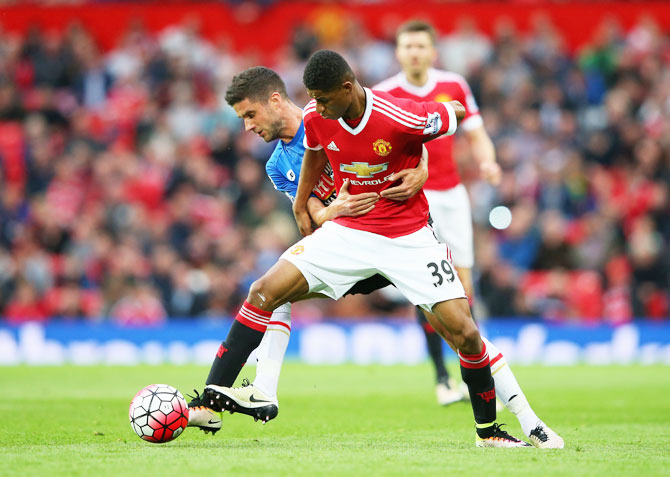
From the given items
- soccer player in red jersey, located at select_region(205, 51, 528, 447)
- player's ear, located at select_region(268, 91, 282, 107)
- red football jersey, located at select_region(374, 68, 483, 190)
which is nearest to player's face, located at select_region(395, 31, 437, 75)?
red football jersey, located at select_region(374, 68, 483, 190)

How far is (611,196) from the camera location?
16.9 metres

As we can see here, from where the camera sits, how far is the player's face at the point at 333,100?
5.93 meters

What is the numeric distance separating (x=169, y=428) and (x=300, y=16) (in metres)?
15.5

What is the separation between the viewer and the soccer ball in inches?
237

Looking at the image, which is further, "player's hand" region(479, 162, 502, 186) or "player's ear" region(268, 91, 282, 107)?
"player's hand" region(479, 162, 502, 186)

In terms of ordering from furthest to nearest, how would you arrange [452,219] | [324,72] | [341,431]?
[452,219] < [341,431] < [324,72]

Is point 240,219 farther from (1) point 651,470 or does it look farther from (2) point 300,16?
(1) point 651,470

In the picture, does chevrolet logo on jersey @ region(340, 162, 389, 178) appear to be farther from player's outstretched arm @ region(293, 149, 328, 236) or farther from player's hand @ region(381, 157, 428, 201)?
player's outstretched arm @ region(293, 149, 328, 236)

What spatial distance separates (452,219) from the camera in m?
9.05

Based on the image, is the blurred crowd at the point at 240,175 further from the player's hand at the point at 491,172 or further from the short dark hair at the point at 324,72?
the short dark hair at the point at 324,72

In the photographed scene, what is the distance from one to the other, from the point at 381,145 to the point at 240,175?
11477 millimetres

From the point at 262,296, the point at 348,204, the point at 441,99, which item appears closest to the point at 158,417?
the point at 262,296

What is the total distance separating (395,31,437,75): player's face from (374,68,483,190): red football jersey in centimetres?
16

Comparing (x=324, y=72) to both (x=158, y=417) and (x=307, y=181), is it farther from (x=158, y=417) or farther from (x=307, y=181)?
(x=158, y=417)
